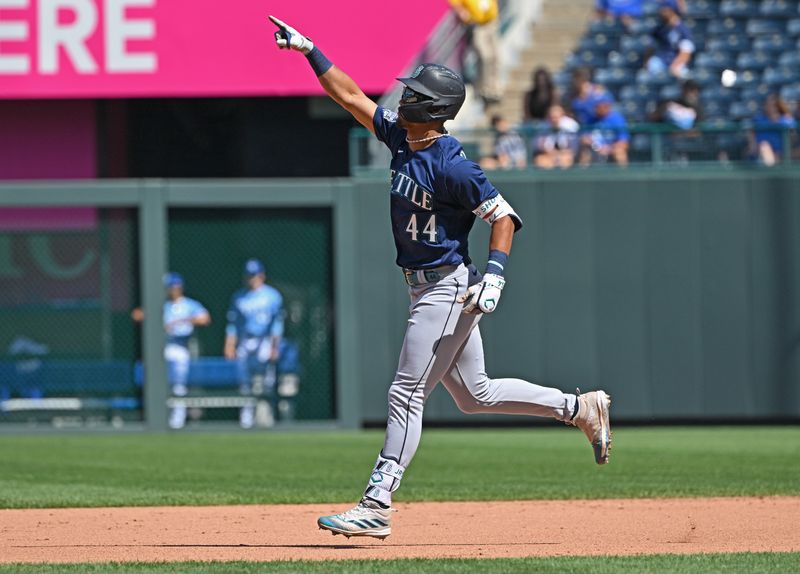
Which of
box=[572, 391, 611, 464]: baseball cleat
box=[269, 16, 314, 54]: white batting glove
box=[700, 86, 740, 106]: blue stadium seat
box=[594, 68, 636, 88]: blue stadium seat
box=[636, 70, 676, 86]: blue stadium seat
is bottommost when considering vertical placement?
box=[572, 391, 611, 464]: baseball cleat

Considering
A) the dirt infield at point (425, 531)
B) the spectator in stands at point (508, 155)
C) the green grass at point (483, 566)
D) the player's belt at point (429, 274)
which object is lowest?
the dirt infield at point (425, 531)

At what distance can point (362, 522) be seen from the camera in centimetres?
583

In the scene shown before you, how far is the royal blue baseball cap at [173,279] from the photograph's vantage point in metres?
14.1

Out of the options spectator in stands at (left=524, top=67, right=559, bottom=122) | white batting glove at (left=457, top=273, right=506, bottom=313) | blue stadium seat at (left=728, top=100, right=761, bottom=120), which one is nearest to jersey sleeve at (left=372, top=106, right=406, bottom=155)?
white batting glove at (left=457, top=273, right=506, bottom=313)

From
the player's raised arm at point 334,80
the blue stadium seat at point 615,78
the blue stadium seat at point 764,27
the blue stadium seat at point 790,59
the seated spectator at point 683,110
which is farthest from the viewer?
the blue stadium seat at point 764,27

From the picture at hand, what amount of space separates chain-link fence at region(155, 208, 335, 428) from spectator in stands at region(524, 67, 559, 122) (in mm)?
2427

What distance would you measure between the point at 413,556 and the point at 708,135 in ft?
29.9

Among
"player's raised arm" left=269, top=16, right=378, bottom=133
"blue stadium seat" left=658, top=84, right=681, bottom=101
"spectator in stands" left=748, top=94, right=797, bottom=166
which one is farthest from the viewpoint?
"blue stadium seat" left=658, top=84, right=681, bottom=101

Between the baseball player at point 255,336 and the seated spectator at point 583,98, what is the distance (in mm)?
3620

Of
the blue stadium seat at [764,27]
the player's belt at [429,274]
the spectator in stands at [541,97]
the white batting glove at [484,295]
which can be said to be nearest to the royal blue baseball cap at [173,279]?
the spectator in stands at [541,97]

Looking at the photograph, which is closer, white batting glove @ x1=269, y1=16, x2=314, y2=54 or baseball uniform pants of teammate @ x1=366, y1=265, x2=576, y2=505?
baseball uniform pants of teammate @ x1=366, y1=265, x2=576, y2=505

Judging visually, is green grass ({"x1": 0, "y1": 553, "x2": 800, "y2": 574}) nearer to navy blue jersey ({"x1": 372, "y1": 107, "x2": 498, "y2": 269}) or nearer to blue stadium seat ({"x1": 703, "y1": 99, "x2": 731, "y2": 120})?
navy blue jersey ({"x1": 372, "y1": 107, "x2": 498, "y2": 269})

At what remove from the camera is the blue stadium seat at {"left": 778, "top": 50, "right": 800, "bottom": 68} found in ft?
55.5

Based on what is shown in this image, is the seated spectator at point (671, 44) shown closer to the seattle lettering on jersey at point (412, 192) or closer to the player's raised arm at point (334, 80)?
the player's raised arm at point (334, 80)
